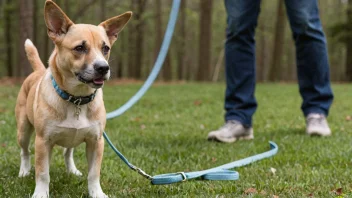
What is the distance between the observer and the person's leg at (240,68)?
189 inches

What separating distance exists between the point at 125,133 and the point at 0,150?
5.03 ft

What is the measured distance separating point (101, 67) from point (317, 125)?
10.3 feet

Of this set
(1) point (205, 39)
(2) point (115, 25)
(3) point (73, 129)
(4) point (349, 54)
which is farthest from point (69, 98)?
(4) point (349, 54)

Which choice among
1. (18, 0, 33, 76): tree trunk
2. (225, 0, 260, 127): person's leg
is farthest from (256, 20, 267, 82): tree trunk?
(225, 0, 260, 127): person's leg

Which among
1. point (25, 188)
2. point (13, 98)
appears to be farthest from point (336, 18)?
point (25, 188)

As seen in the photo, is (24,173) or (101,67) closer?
(101,67)

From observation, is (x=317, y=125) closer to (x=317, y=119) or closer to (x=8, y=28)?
(x=317, y=119)

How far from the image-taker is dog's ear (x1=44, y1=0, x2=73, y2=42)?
2717 millimetres

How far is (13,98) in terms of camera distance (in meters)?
9.35

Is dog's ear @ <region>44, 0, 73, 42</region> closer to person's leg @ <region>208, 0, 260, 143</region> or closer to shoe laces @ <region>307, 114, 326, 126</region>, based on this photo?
person's leg @ <region>208, 0, 260, 143</region>

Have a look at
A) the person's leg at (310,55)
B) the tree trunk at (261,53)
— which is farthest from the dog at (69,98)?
the tree trunk at (261,53)

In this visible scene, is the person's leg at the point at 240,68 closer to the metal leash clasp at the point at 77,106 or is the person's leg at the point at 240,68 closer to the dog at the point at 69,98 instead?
the dog at the point at 69,98

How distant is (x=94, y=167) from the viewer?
2.83m

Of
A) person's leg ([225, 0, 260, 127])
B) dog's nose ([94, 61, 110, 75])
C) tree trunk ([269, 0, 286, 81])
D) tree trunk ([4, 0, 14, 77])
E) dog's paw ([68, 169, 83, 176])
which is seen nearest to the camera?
dog's nose ([94, 61, 110, 75])
